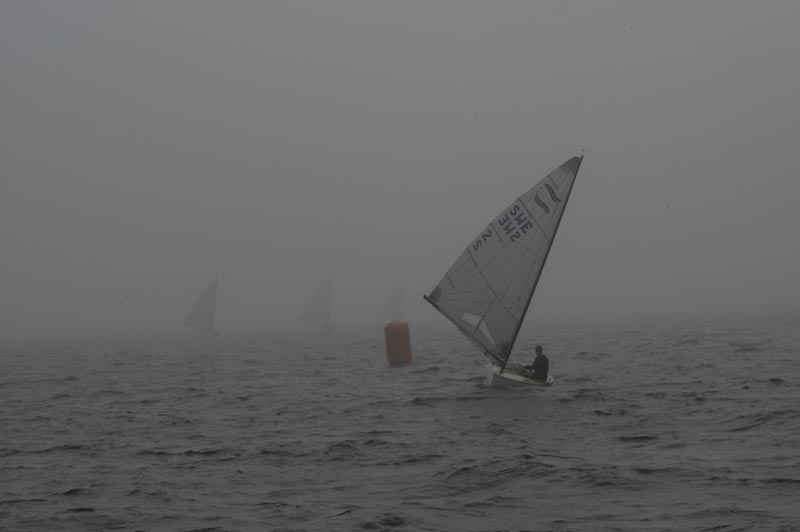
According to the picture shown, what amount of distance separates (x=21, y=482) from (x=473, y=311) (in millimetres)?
14293

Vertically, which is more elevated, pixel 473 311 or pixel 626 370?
pixel 473 311

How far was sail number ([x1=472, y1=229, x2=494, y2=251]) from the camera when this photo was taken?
23234mm

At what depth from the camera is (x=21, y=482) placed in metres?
12.5

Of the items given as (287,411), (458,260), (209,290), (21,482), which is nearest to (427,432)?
(287,411)

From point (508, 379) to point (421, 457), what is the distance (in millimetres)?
8962

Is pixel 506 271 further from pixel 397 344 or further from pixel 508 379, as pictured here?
pixel 397 344

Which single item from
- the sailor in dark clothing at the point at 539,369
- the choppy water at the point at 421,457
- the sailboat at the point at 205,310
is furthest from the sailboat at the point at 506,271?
the sailboat at the point at 205,310

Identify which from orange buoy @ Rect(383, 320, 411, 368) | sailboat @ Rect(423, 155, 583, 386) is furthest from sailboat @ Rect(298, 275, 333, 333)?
sailboat @ Rect(423, 155, 583, 386)

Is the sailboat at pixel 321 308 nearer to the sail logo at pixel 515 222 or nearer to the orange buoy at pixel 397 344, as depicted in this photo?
the orange buoy at pixel 397 344

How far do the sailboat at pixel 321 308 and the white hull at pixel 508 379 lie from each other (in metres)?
60.1

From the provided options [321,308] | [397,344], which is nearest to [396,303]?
[321,308]

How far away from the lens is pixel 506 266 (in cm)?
2308

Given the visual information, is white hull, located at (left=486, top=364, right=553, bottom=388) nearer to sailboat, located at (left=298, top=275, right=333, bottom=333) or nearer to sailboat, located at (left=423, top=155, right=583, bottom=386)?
sailboat, located at (left=423, top=155, right=583, bottom=386)

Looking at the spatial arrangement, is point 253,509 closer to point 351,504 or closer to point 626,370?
point 351,504
